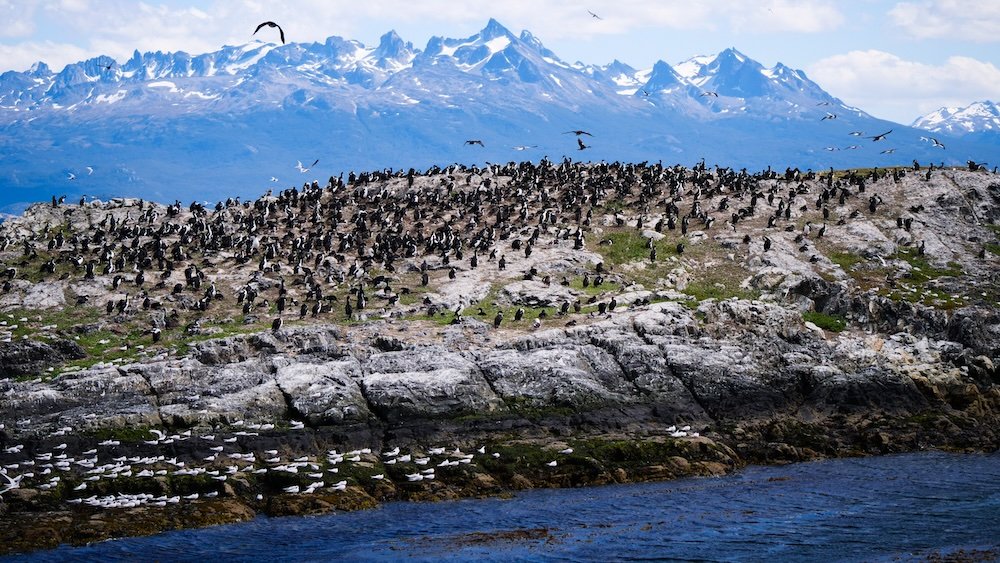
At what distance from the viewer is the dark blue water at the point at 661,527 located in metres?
38.3

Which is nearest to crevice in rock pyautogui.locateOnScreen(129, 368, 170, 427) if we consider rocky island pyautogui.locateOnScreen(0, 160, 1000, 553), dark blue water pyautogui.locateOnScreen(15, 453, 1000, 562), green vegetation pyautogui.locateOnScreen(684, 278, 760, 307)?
rocky island pyautogui.locateOnScreen(0, 160, 1000, 553)

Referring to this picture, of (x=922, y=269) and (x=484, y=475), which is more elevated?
(x=922, y=269)

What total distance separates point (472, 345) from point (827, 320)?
82.1 feet

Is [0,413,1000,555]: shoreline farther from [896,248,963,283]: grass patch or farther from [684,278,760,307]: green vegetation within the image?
[896,248,963,283]: grass patch

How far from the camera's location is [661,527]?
41.4 metres

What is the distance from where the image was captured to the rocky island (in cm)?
4603

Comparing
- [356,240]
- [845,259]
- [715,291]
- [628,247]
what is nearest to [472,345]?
[715,291]

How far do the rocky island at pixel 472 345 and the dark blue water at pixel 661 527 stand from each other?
1753 millimetres

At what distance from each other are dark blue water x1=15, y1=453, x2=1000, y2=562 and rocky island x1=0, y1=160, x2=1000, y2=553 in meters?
1.75

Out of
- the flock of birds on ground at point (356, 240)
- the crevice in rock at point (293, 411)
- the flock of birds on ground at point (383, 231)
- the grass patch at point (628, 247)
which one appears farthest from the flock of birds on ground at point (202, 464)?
the grass patch at point (628, 247)

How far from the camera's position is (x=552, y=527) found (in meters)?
41.5

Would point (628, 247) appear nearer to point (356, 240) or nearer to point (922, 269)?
point (356, 240)

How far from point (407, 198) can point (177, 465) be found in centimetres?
4608

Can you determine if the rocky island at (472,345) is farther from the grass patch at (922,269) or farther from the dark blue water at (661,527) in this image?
the dark blue water at (661,527)
